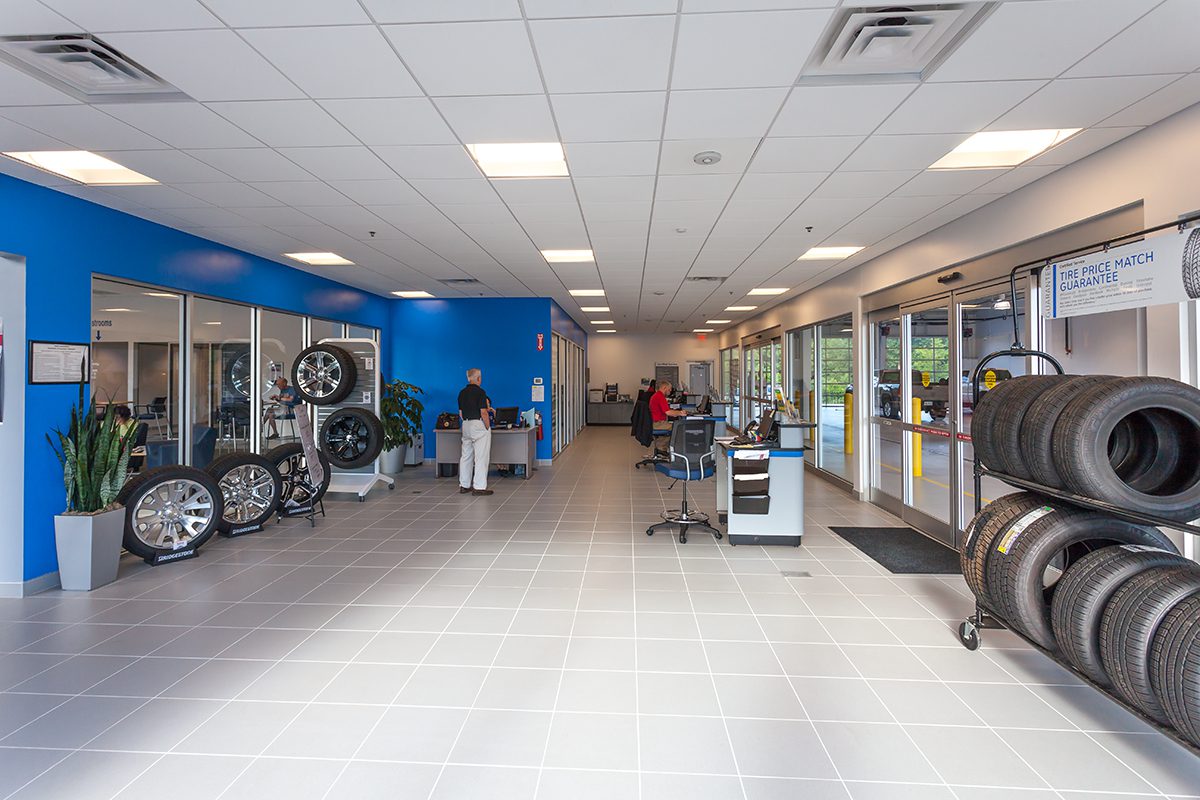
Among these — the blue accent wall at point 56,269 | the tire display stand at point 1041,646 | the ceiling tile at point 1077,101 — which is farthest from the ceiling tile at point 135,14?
→ the tire display stand at point 1041,646

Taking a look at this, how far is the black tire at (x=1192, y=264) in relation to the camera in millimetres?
2520

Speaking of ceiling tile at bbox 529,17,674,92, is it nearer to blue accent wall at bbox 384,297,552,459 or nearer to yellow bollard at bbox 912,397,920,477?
yellow bollard at bbox 912,397,920,477

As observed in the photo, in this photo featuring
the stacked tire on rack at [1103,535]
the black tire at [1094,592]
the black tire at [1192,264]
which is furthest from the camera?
the black tire at [1192,264]

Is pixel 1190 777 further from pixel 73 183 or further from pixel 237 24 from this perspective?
pixel 73 183

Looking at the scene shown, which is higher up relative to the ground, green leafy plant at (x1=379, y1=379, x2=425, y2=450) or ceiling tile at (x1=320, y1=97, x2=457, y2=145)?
ceiling tile at (x1=320, y1=97, x2=457, y2=145)

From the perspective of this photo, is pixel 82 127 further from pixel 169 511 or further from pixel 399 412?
pixel 399 412

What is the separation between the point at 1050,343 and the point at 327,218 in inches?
226

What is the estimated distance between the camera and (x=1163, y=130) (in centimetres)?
301

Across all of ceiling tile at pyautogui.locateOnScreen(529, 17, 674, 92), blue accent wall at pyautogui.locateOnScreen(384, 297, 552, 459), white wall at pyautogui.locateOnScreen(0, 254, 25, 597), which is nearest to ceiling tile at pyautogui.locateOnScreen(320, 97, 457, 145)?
ceiling tile at pyautogui.locateOnScreen(529, 17, 674, 92)

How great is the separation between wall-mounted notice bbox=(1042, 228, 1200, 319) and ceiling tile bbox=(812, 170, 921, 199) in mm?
1134

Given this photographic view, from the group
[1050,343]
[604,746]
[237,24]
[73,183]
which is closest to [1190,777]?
[604,746]

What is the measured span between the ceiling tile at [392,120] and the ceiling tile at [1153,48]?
10.0ft

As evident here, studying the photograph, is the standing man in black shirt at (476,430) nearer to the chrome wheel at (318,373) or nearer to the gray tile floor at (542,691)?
the chrome wheel at (318,373)

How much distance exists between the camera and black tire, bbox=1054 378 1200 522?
2.20 meters
